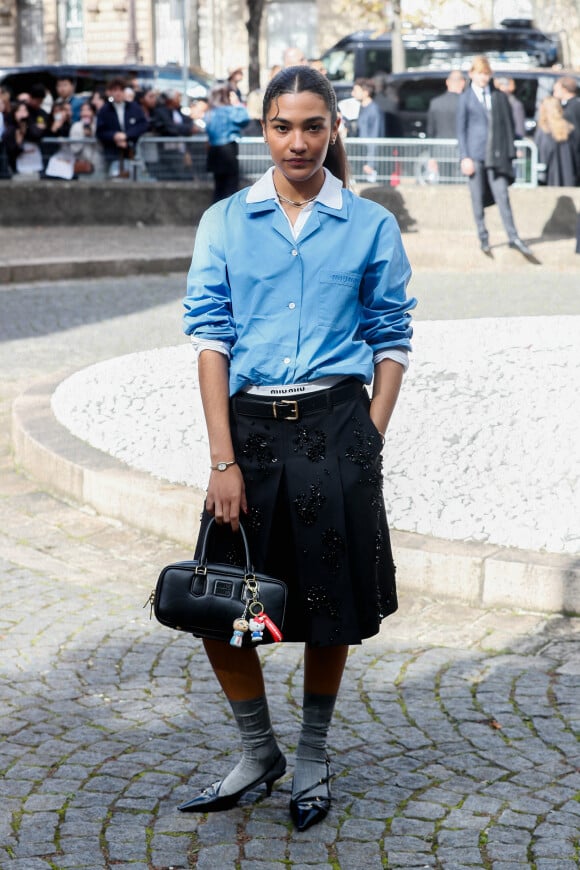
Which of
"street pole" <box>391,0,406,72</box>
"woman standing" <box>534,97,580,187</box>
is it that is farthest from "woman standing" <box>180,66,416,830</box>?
"street pole" <box>391,0,406,72</box>

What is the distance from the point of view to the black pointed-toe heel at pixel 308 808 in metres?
3.59

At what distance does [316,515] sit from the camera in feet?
11.4

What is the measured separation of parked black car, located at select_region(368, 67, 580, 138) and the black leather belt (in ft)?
61.2

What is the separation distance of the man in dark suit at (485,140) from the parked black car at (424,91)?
6711 millimetres

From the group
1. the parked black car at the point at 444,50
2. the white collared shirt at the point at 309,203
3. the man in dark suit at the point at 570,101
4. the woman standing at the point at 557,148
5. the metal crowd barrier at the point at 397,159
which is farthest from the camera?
the parked black car at the point at 444,50

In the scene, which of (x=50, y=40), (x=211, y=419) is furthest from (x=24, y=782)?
(x=50, y=40)

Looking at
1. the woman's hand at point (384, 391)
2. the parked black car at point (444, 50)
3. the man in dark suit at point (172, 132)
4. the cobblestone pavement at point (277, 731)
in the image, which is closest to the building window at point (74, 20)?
the parked black car at point (444, 50)

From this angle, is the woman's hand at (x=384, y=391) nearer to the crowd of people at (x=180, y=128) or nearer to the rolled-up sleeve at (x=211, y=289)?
the rolled-up sleeve at (x=211, y=289)

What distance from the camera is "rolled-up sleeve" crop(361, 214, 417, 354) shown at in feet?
11.4

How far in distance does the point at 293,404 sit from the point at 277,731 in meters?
1.22

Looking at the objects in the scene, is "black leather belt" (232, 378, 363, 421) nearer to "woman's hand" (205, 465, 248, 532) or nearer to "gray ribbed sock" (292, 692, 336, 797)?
"woman's hand" (205, 465, 248, 532)

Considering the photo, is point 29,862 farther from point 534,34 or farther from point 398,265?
point 534,34

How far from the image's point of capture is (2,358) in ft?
33.8

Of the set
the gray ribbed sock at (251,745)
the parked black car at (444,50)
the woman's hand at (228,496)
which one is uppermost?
the parked black car at (444,50)
